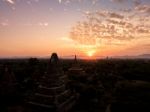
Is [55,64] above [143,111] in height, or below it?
above

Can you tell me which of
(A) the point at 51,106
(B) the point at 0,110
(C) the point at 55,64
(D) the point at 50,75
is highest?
(C) the point at 55,64

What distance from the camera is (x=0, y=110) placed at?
17844 millimetres

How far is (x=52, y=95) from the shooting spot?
53.5 feet

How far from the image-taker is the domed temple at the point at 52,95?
1580 cm

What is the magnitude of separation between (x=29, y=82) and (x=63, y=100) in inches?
475

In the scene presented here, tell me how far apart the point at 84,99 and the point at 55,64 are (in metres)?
6.53

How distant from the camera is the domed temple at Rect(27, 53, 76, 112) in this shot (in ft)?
51.9

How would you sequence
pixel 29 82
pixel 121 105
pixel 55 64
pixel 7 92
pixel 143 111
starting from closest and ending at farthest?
pixel 143 111 → pixel 121 105 → pixel 55 64 → pixel 7 92 → pixel 29 82

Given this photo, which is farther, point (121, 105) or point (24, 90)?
point (24, 90)

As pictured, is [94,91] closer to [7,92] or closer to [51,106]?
[51,106]

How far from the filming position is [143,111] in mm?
15344

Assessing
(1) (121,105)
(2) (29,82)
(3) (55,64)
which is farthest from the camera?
(2) (29,82)

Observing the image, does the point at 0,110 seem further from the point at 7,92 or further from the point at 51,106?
the point at 51,106

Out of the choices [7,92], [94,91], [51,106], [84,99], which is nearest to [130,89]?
[94,91]
